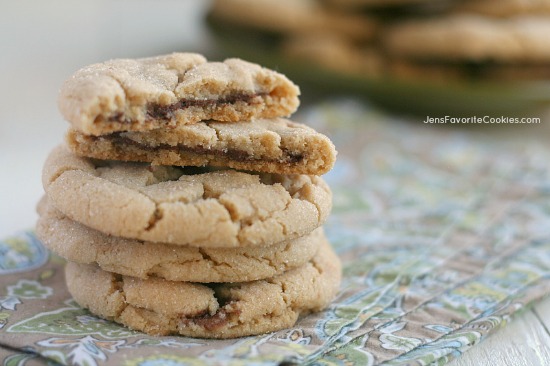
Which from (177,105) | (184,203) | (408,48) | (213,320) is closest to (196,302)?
(213,320)

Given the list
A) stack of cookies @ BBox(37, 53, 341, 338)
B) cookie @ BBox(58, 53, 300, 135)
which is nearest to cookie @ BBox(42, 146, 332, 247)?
stack of cookies @ BBox(37, 53, 341, 338)

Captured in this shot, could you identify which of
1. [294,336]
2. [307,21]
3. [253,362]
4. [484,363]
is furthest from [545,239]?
[307,21]

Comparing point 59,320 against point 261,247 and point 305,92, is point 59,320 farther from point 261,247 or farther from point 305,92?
point 305,92

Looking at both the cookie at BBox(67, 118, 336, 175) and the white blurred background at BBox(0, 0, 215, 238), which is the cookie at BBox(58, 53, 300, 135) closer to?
the cookie at BBox(67, 118, 336, 175)

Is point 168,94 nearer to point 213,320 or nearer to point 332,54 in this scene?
point 213,320

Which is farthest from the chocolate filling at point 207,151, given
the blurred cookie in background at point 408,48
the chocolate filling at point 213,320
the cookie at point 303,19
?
the cookie at point 303,19

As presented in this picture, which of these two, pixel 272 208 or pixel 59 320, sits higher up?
pixel 272 208

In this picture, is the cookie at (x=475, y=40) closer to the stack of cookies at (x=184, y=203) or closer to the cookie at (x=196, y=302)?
the stack of cookies at (x=184, y=203)
